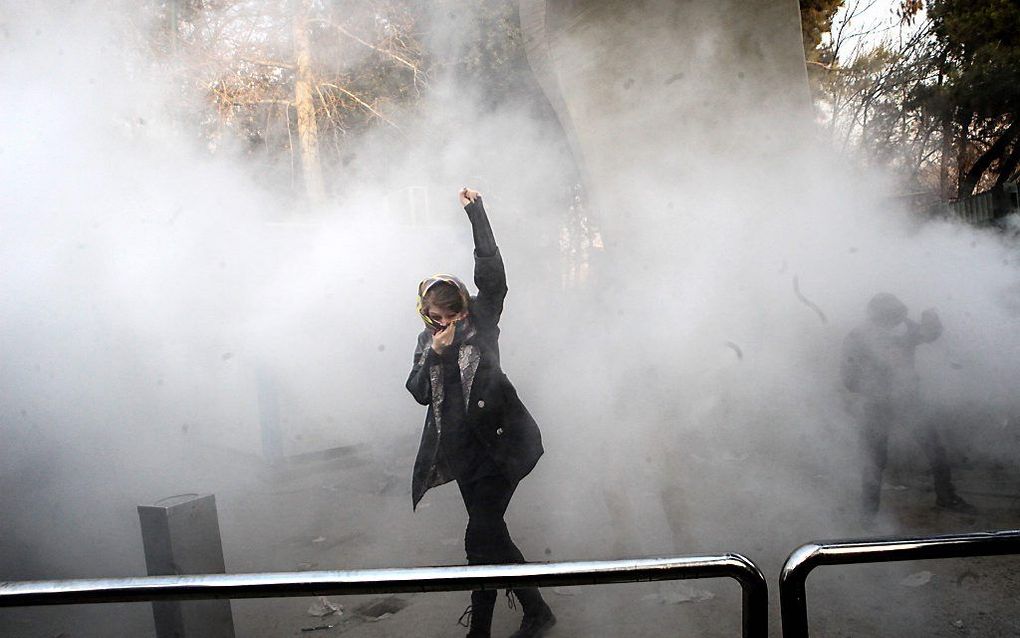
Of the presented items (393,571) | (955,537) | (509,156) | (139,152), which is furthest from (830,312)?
(139,152)

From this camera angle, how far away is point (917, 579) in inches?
118

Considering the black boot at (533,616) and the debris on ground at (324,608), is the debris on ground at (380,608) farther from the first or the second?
the black boot at (533,616)

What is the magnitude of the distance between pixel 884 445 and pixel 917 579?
81cm

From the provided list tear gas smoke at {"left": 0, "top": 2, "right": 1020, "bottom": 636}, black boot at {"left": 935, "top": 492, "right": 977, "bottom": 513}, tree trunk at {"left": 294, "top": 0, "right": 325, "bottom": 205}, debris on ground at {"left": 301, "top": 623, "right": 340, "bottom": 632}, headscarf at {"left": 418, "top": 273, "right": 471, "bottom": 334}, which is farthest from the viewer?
tree trunk at {"left": 294, "top": 0, "right": 325, "bottom": 205}

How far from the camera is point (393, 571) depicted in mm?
1062

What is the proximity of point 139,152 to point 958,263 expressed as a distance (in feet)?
17.0

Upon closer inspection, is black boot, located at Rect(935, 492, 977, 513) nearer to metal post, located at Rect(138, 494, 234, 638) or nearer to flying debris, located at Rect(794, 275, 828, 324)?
flying debris, located at Rect(794, 275, 828, 324)

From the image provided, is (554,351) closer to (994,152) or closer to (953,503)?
(953,503)

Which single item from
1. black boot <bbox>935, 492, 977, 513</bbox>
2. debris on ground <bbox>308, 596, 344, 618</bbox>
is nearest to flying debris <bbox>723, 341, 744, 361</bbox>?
black boot <bbox>935, 492, 977, 513</bbox>

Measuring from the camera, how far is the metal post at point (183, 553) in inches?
91.4

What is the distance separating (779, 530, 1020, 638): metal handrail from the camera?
108cm

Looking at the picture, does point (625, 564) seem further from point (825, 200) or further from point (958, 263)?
point (958, 263)

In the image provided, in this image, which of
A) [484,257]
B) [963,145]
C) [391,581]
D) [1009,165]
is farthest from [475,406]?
[963,145]

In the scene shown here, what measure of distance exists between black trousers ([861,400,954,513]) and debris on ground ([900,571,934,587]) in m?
0.60
